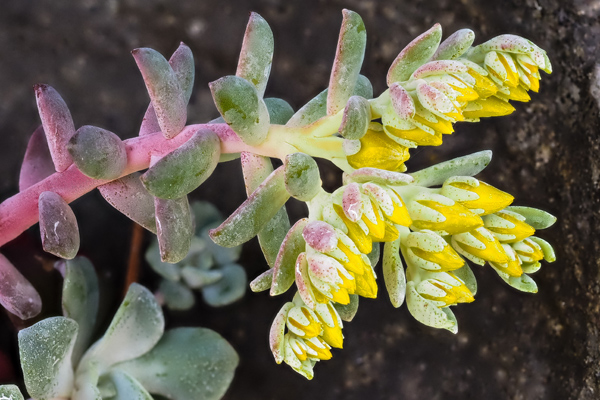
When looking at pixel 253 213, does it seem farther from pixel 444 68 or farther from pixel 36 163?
pixel 36 163

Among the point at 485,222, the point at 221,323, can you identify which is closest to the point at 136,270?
the point at 221,323

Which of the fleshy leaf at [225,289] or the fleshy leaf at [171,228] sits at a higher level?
the fleshy leaf at [171,228]

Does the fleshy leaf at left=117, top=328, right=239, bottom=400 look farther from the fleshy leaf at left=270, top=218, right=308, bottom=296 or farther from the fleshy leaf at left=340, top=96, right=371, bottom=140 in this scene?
the fleshy leaf at left=340, top=96, right=371, bottom=140

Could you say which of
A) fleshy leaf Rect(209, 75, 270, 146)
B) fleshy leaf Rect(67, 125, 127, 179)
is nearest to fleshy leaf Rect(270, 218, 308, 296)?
fleshy leaf Rect(209, 75, 270, 146)

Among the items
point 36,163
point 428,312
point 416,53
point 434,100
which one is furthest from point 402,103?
point 36,163

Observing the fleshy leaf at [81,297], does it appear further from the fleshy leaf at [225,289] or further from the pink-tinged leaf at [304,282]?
the pink-tinged leaf at [304,282]

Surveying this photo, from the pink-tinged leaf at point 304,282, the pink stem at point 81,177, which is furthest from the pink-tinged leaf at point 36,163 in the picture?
the pink-tinged leaf at point 304,282
